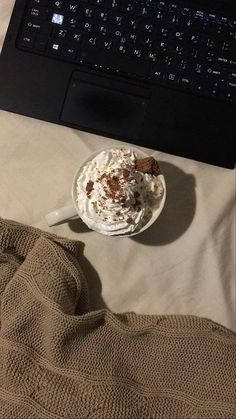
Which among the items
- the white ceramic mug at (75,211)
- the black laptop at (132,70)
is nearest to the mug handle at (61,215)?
the white ceramic mug at (75,211)

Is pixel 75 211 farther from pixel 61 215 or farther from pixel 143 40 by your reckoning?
pixel 143 40

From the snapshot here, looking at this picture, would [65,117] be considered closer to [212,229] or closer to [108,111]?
[108,111]

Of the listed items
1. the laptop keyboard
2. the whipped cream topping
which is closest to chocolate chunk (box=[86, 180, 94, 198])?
the whipped cream topping

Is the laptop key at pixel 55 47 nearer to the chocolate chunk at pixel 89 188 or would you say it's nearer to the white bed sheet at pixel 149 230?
the white bed sheet at pixel 149 230

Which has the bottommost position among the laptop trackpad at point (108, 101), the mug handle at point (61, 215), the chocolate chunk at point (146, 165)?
the mug handle at point (61, 215)

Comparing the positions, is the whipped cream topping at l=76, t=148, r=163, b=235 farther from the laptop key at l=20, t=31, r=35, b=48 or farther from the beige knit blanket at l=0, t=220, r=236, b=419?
the laptop key at l=20, t=31, r=35, b=48

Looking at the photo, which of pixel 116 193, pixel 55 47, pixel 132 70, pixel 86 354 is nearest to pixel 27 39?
pixel 55 47

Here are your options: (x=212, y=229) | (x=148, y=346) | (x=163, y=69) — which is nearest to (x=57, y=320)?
(x=148, y=346)
